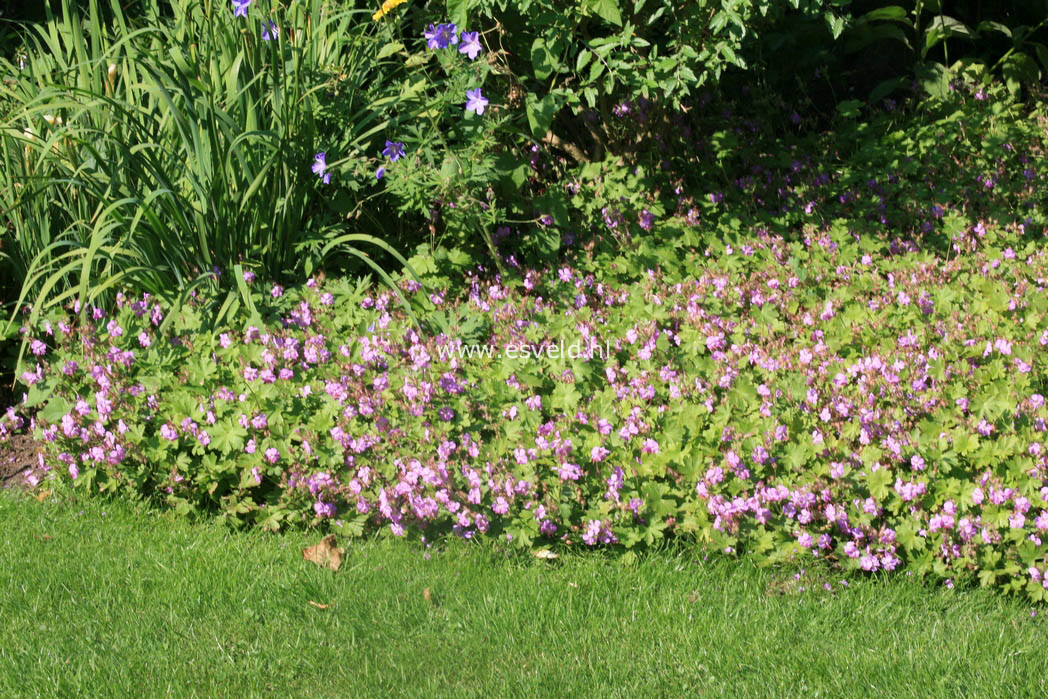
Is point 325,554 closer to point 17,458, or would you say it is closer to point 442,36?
point 17,458

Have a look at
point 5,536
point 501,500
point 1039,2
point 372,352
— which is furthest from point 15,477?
point 1039,2

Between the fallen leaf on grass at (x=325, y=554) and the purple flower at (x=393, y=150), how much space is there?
173cm

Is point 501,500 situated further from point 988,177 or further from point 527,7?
point 988,177

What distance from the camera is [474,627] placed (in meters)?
2.87

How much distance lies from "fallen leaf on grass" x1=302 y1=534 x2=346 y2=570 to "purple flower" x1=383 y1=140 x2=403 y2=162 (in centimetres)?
173

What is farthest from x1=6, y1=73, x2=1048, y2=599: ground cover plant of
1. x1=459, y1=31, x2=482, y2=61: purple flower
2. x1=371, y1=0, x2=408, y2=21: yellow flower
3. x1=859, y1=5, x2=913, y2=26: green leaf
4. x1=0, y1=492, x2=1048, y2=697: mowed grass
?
x1=859, y1=5, x2=913, y2=26: green leaf

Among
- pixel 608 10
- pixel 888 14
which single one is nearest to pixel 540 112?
pixel 608 10

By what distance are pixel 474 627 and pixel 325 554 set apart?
2.06 feet

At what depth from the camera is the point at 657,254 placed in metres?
4.72

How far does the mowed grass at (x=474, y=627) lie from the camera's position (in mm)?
2625

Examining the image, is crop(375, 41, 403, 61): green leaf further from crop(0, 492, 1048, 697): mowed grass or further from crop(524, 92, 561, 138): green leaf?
crop(0, 492, 1048, 697): mowed grass

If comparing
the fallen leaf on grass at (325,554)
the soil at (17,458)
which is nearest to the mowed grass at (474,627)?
the fallen leaf on grass at (325,554)

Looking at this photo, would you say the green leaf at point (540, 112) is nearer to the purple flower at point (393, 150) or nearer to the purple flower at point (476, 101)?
the purple flower at point (476, 101)

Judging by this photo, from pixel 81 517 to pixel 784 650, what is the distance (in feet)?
7.49
